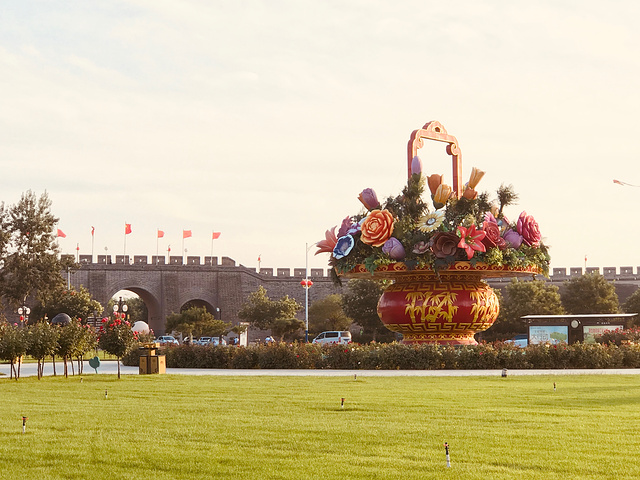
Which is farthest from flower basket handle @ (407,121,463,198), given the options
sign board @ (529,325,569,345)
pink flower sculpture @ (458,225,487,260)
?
sign board @ (529,325,569,345)

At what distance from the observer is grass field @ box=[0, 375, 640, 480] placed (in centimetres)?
848

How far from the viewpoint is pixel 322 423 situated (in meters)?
11.7

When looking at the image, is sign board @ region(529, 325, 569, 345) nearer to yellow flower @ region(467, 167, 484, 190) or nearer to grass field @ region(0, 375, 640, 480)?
yellow flower @ region(467, 167, 484, 190)

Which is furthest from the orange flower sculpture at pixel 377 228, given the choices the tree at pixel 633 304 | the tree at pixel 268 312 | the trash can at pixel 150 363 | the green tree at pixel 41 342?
the tree at pixel 633 304

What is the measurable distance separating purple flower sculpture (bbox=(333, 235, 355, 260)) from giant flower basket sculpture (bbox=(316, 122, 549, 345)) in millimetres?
32

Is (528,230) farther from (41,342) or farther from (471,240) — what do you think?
(41,342)

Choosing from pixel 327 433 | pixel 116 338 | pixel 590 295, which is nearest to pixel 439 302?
pixel 116 338

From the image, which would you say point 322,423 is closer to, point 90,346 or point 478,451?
point 478,451

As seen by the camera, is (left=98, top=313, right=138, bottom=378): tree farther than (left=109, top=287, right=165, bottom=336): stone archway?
No

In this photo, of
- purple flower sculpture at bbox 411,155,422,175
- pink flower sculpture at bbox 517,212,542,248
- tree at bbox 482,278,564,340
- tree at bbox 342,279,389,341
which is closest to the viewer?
pink flower sculpture at bbox 517,212,542,248

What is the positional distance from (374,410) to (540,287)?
178ft

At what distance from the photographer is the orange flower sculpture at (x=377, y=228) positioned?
25.4 metres

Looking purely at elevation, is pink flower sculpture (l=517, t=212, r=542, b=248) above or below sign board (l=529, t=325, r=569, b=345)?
above

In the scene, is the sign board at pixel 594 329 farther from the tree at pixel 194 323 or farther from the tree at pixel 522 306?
the tree at pixel 194 323
